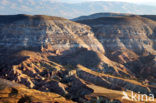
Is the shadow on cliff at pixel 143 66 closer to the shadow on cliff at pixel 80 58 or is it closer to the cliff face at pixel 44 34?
the shadow on cliff at pixel 80 58

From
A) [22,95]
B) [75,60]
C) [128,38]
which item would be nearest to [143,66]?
[128,38]

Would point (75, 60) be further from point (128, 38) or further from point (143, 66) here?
point (128, 38)

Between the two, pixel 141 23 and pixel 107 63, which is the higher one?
pixel 141 23

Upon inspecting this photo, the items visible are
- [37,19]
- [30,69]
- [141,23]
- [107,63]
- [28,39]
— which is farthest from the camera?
[141,23]

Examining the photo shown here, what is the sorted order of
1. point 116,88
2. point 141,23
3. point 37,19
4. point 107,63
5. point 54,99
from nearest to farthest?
point 54,99 → point 116,88 → point 107,63 → point 37,19 → point 141,23

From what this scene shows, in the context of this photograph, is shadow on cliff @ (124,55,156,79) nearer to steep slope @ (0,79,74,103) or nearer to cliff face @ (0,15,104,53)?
cliff face @ (0,15,104,53)

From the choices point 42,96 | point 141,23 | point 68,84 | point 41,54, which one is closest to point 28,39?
point 41,54

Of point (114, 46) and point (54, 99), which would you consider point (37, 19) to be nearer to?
point (114, 46)
